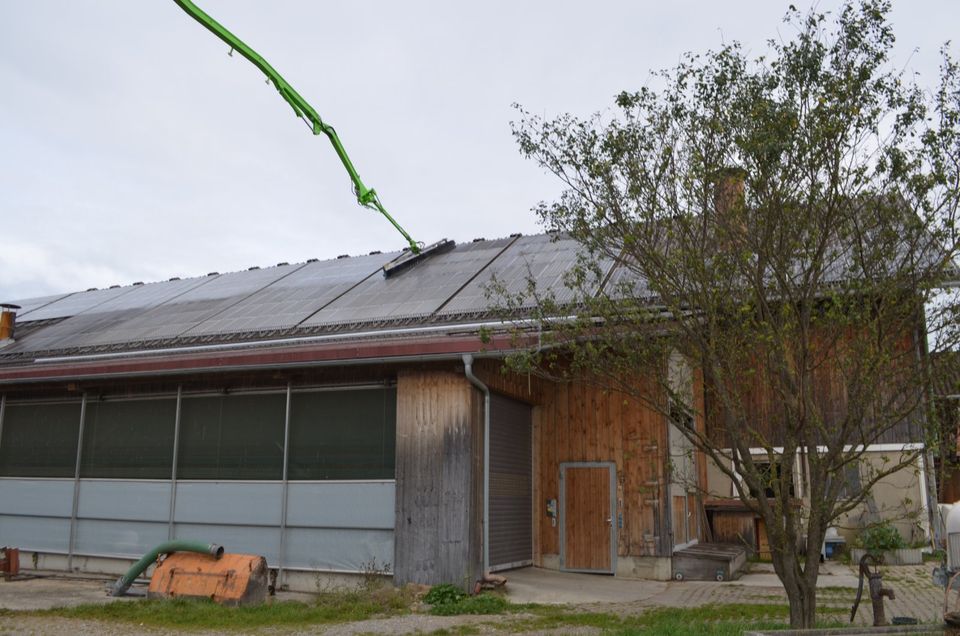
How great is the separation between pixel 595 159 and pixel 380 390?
541cm

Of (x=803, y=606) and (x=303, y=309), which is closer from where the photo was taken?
(x=803, y=606)

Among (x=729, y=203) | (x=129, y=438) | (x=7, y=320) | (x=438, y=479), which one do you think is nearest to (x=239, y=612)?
(x=438, y=479)

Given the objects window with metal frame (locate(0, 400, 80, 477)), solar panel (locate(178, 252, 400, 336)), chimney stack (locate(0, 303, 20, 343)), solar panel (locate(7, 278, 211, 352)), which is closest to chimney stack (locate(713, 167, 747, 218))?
solar panel (locate(178, 252, 400, 336))

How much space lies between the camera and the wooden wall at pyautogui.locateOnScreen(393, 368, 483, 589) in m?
11.8

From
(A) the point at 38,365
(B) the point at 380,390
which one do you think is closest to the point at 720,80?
(B) the point at 380,390

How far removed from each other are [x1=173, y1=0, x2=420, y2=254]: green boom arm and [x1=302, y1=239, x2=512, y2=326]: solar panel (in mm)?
1370

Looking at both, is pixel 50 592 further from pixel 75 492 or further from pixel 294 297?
Answer: pixel 294 297

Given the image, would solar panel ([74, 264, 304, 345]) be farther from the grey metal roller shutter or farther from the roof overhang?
the grey metal roller shutter

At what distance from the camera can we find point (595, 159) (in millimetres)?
8914

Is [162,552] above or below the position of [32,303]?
below

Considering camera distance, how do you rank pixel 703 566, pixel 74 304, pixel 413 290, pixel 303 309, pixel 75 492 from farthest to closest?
pixel 74 304 < pixel 303 309 < pixel 413 290 < pixel 75 492 < pixel 703 566

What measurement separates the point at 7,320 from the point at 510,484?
1293 centimetres

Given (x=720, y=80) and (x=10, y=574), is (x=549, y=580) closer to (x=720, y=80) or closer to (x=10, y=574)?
(x=720, y=80)

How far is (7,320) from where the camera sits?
19.5 metres
